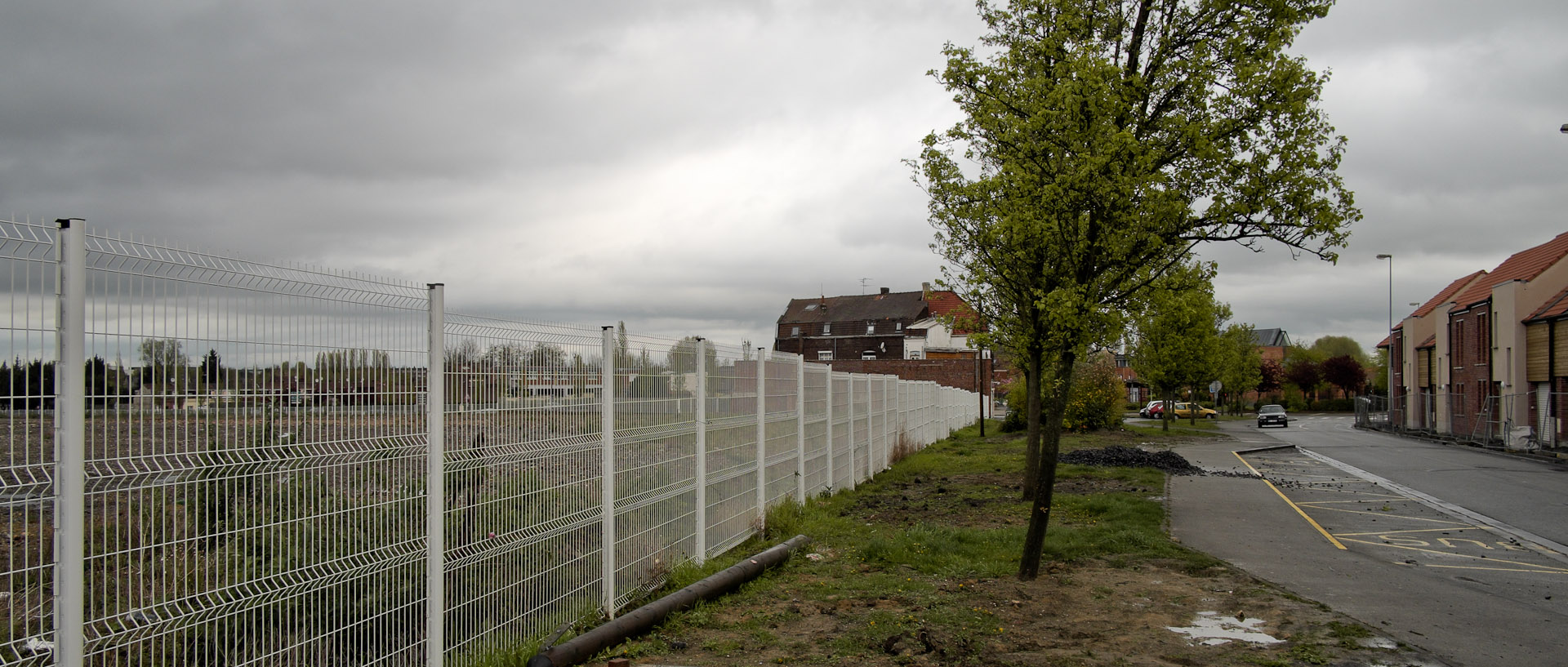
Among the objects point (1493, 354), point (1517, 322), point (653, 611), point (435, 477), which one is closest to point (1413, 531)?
point (653, 611)

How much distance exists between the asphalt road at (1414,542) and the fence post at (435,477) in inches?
251

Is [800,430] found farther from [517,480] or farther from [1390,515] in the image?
[1390,515]

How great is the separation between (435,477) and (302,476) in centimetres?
85

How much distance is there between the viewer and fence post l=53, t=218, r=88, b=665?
2.96 metres

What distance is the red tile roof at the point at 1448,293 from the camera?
46944mm

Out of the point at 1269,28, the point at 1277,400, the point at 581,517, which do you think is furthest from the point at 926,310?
the point at 581,517

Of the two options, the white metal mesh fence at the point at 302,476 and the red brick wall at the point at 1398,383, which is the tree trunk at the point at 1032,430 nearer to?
the white metal mesh fence at the point at 302,476

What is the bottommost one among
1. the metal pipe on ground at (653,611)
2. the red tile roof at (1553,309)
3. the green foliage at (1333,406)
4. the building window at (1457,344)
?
the green foliage at (1333,406)

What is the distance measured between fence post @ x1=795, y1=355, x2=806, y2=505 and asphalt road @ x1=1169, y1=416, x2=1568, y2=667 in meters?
4.78

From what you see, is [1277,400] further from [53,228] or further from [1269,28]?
[53,228]

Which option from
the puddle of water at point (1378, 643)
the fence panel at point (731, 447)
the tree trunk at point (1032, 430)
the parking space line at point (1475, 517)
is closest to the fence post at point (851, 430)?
the tree trunk at point (1032, 430)

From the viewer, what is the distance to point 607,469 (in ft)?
22.3

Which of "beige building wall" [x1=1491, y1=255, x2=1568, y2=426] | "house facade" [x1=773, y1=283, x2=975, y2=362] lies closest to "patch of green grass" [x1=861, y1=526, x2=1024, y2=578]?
"beige building wall" [x1=1491, y1=255, x2=1568, y2=426]

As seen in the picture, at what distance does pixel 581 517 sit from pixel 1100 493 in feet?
36.9
